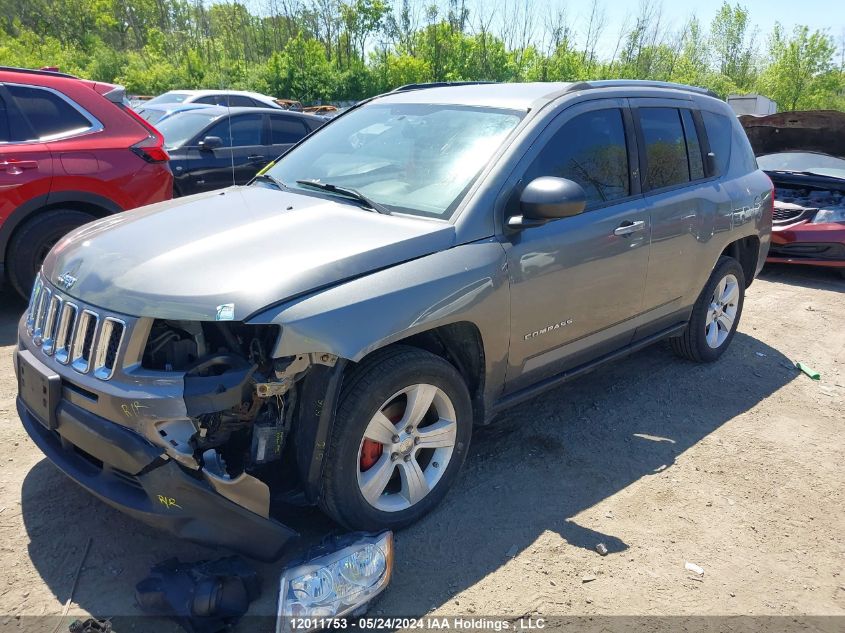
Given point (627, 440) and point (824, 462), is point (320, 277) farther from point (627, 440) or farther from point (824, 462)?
point (824, 462)

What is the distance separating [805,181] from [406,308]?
766 cm

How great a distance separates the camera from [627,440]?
4.03 metres

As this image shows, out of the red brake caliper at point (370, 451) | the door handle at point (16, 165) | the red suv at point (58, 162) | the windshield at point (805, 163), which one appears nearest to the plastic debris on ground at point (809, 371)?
the red brake caliper at point (370, 451)

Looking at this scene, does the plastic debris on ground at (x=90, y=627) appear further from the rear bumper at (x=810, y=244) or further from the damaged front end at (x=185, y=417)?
the rear bumper at (x=810, y=244)

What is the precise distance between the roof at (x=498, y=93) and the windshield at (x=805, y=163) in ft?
17.7

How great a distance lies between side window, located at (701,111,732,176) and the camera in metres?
→ 4.78

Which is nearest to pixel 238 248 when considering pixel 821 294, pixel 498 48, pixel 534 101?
pixel 534 101

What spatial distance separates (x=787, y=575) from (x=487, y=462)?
1.49 m

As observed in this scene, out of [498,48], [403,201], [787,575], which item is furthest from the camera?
[498,48]

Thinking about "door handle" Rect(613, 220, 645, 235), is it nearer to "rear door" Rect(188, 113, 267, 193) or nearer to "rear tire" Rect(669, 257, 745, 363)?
"rear tire" Rect(669, 257, 745, 363)

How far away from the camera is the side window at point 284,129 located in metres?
8.99

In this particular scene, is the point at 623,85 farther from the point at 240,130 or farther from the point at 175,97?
the point at 175,97

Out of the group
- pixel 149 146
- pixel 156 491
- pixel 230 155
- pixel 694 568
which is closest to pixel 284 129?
pixel 230 155

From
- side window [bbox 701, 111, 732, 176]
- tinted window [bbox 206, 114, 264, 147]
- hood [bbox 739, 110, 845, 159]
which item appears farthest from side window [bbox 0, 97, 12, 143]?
hood [bbox 739, 110, 845, 159]
